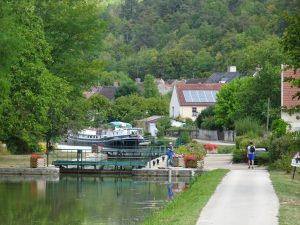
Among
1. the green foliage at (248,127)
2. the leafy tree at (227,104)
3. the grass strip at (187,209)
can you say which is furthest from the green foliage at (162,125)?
the grass strip at (187,209)

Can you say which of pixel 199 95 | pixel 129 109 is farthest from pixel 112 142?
pixel 199 95

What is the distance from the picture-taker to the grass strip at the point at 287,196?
23.0 m

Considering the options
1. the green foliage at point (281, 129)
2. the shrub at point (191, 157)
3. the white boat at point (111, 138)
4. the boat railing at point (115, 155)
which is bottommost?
the shrub at point (191, 157)

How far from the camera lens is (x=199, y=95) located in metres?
122

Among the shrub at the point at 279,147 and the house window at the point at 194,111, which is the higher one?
the house window at the point at 194,111

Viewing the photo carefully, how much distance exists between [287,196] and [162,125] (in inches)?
3067

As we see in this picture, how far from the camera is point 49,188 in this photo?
45.5 meters

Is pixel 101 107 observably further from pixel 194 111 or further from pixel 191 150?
pixel 191 150

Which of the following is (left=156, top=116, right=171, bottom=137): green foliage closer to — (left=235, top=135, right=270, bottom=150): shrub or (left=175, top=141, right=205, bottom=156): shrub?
(left=175, top=141, right=205, bottom=156): shrub

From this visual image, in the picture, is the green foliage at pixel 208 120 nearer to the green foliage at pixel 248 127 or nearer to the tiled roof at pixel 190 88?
the tiled roof at pixel 190 88

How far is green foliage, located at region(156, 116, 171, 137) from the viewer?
106 metres

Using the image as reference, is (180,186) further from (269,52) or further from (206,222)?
(269,52)

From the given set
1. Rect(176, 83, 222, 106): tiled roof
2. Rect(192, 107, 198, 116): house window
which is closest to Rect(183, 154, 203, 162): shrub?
Rect(176, 83, 222, 106): tiled roof

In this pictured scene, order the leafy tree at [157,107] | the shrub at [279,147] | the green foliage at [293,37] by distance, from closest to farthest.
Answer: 1. the green foliage at [293,37]
2. the shrub at [279,147]
3. the leafy tree at [157,107]
